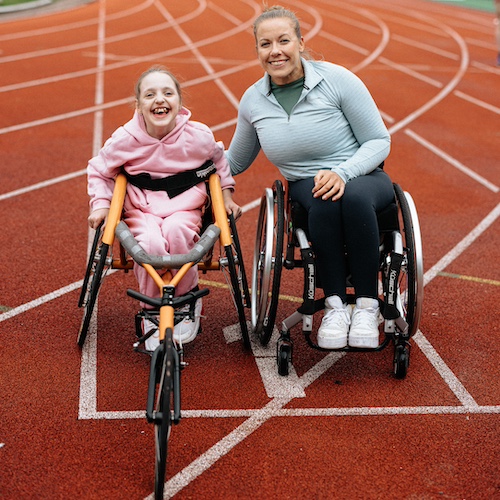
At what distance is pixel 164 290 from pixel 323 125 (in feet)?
3.79

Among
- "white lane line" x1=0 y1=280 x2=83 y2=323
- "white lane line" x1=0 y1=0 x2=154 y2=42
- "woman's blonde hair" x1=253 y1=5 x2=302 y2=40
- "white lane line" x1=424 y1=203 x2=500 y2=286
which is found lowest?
"white lane line" x1=0 y1=0 x2=154 y2=42

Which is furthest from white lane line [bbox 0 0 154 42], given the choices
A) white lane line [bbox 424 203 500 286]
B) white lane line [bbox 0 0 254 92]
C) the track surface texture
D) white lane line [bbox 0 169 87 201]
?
white lane line [bbox 424 203 500 286]

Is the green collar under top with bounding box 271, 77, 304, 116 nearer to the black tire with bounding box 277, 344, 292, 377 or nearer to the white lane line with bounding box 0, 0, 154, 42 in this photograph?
the black tire with bounding box 277, 344, 292, 377

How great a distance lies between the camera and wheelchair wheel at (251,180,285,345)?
133 inches

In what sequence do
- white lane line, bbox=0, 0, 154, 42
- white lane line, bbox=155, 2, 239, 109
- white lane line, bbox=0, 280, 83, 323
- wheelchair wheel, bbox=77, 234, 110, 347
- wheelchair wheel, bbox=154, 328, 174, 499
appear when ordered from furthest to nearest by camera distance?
white lane line, bbox=0, 0, 154, 42 < white lane line, bbox=155, 2, 239, 109 < white lane line, bbox=0, 280, 83, 323 < wheelchair wheel, bbox=77, 234, 110, 347 < wheelchair wheel, bbox=154, 328, 174, 499

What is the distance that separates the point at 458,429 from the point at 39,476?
65.3 inches

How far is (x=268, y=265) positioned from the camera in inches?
133

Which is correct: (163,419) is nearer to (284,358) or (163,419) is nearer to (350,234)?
(284,358)

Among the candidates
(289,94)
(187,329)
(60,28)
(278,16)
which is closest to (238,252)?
(187,329)

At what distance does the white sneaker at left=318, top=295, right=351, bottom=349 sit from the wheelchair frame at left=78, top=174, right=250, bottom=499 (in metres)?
0.40

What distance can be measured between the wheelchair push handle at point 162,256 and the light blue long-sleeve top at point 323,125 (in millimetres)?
597

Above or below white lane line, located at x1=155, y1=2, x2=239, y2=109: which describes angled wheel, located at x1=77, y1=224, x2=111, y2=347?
above

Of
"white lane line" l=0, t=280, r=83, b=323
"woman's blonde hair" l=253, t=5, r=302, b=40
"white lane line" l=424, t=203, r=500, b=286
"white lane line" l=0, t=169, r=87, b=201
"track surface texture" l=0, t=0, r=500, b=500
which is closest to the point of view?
"track surface texture" l=0, t=0, r=500, b=500

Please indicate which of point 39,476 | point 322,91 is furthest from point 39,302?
point 322,91
